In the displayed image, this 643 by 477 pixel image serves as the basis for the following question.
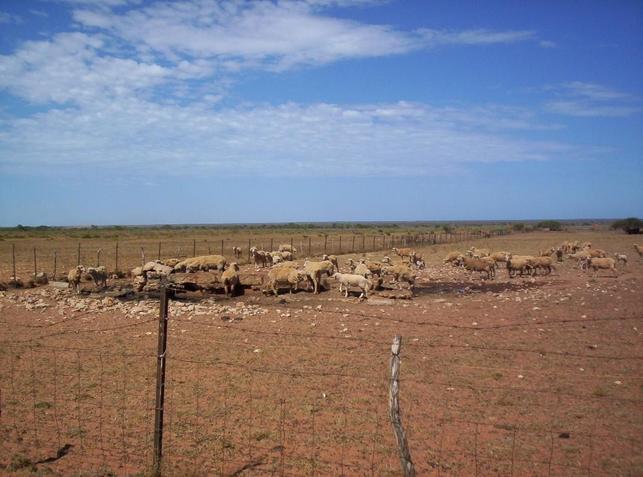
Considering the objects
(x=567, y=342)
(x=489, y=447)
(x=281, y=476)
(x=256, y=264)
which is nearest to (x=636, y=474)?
(x=489, y=447)

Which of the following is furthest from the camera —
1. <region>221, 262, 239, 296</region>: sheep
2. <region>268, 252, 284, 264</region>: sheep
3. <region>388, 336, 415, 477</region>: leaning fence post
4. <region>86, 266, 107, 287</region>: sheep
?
<region>268, 252, 284, 264</region>: sheep

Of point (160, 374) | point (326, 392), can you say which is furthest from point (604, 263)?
point (160, 374)

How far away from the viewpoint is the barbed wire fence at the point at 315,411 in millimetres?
6898

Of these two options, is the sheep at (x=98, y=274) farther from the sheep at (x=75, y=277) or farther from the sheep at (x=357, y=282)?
the sheep at (x=357, y=282)

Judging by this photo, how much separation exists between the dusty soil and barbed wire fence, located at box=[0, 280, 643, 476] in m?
0.03

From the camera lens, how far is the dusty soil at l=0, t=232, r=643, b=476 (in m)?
6.98

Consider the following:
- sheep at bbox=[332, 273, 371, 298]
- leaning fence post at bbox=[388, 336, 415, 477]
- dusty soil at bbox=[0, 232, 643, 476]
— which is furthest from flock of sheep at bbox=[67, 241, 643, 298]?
leaning fence post at bbox=[388, 336, 415, 477]

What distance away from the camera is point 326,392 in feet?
30.8

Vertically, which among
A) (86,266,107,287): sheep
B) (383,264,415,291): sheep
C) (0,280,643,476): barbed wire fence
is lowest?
(0,280,643,476): barbed wire fence

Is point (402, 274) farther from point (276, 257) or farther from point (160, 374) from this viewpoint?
point (160, 374)

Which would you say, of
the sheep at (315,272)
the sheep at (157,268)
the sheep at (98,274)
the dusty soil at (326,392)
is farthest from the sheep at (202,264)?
the dusty soil at (326,392)

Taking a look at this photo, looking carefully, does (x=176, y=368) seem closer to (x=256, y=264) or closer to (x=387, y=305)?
(x=387, y=305)

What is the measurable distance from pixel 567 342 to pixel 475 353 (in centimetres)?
248

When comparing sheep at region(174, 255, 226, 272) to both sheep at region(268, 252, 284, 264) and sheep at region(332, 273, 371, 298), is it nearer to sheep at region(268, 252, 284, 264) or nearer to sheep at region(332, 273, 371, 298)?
sheep at region(268, 252, 284, 264)
